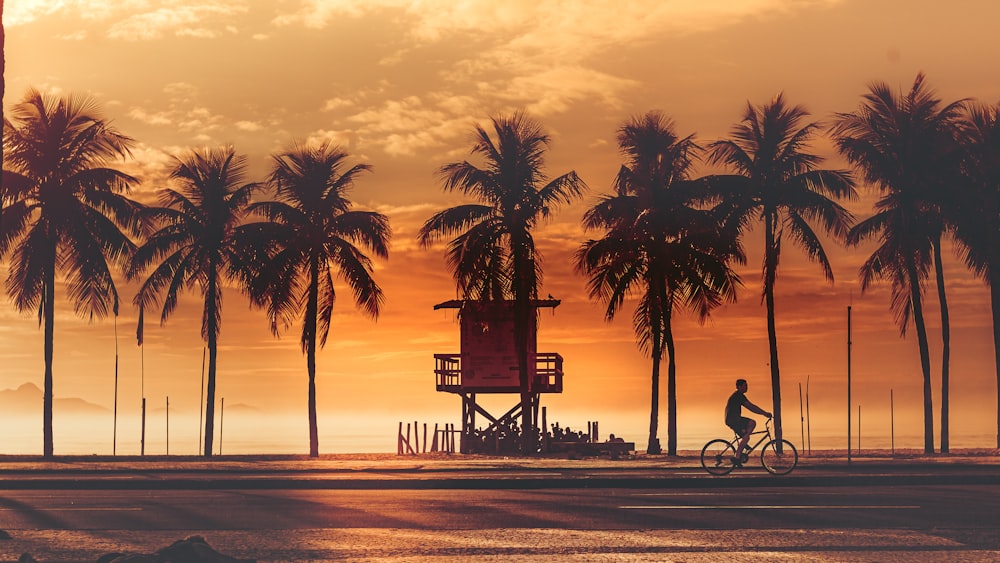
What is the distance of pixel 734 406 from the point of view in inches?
931

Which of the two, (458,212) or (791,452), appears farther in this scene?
(458,212)

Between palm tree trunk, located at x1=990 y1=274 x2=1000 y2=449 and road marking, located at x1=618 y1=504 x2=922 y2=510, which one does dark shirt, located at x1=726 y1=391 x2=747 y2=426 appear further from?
palm tree trunk, located at x1=990 y1=274 x2=1000 y2=449

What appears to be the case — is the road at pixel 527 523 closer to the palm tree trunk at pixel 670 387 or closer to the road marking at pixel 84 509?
the road marking at pixel 84 509

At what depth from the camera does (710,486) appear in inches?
799

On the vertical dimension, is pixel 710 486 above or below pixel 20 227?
below

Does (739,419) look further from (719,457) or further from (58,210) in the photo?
(58,210)

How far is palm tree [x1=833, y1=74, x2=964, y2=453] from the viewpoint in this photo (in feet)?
135

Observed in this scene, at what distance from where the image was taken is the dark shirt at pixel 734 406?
23.6m

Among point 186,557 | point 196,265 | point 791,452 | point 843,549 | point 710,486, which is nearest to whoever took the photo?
point 186,557

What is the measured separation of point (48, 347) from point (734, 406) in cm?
2578

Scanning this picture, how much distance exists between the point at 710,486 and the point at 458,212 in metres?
22.4

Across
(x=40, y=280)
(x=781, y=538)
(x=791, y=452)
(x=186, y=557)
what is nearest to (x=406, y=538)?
(x=186, y=557)

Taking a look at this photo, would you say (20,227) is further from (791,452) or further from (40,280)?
(791,452)

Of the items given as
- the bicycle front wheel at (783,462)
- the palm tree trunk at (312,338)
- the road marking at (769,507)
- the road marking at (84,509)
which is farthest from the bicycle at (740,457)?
the palm tree trunk at (312,338)
